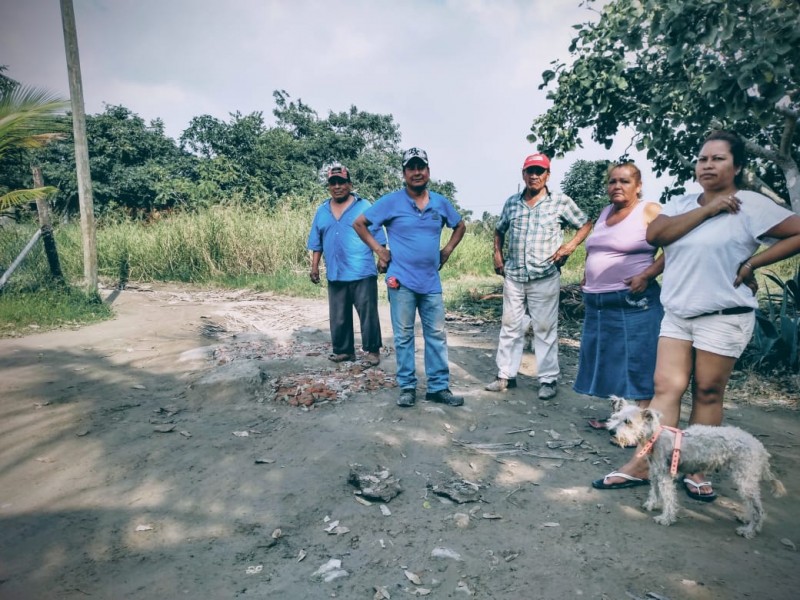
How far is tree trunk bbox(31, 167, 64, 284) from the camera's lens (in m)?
8.06

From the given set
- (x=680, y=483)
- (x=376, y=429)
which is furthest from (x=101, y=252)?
(x=680, y=483)

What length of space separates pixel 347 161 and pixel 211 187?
37.0ft

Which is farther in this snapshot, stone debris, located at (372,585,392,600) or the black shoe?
the black shoe

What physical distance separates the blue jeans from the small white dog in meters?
1.80

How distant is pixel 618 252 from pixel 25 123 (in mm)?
7999

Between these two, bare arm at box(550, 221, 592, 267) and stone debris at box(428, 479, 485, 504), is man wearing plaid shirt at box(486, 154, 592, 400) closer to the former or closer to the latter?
bare arm at box(550, 221, 592, 267)

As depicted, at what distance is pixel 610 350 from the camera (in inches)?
144

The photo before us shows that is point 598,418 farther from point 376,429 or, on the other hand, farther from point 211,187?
point 211,187

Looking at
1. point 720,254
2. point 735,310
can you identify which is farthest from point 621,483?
point 720,254

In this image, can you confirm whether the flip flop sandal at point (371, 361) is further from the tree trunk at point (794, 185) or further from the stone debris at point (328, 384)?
the tree trunk at point (794, 185)

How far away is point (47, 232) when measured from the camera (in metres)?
8.18

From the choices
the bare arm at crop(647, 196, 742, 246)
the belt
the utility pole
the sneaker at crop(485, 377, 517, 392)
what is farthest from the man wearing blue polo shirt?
the utility pole

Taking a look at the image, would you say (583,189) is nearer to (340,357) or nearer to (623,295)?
(340,357)

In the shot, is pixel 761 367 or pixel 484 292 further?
pixel 484 292
